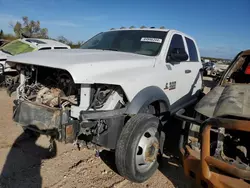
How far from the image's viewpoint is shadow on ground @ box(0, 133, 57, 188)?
3.00m

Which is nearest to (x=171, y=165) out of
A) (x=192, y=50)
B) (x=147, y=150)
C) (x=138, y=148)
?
(x=147, y=150)

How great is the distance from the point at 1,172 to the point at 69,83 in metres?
1.47

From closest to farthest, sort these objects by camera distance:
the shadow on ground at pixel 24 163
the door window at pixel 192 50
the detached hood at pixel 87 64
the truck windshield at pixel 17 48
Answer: the detached hood at pixel 87 64 < the shadow on ground at pixel 24 163 < the door window at pixel 192 50 < the truck windshield at pixel 17 48

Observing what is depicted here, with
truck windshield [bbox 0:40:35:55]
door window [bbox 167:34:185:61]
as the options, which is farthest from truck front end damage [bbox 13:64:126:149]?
truck windshield [bbox 0:40:35:55]

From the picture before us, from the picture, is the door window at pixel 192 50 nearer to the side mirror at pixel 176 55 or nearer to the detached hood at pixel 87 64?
the side mirror at pixel 176 55

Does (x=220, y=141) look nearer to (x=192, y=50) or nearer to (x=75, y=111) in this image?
(x=75, y=111)

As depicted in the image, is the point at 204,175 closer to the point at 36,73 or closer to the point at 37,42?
the point at 36,73

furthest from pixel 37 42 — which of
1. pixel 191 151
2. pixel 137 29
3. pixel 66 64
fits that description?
pixel 191 151

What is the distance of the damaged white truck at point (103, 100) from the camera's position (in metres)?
2.73

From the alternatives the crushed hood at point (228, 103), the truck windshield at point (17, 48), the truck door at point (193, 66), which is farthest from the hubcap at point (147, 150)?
the truck windshield at point (17, 48)

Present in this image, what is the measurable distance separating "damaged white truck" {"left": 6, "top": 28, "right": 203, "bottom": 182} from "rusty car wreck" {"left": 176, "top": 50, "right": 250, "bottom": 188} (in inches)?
22.5

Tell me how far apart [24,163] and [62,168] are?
22.1 inches

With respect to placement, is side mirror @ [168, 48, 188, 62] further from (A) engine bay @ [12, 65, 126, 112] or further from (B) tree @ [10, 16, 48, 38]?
(B) tree @ [10, 16, 48, 38]

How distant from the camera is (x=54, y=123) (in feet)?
9.12
